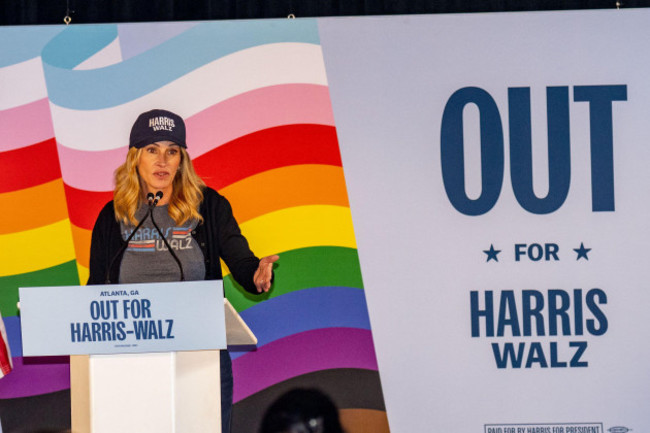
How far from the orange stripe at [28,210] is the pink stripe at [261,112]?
761 millimetres

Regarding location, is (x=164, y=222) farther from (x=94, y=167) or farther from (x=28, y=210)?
(x=28, y=210)

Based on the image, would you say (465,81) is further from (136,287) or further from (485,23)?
(136,287)

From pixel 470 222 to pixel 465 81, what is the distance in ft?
2.36

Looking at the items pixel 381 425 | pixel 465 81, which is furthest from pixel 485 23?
pixel 381 425

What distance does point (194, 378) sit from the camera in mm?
2434

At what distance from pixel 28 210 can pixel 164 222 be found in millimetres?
743

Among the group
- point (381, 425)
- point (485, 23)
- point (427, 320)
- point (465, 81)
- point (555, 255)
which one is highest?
point (485, 23)

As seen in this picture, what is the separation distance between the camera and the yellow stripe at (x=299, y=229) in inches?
150

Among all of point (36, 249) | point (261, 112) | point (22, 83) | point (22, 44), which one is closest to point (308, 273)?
point (261, 112)

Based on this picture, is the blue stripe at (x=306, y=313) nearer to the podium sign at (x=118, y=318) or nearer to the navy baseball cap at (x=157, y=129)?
the navy baseball cap at (x=157, y=129)

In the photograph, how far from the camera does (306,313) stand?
380 cm

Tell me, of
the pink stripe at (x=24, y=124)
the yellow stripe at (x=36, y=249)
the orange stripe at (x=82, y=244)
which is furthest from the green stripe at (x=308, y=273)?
the pink stripe at (x=24, y=124)

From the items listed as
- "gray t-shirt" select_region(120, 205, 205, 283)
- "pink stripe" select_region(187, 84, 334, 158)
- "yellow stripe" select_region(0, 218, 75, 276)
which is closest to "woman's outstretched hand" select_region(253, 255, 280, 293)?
"gray t-shirt" select_region(120, 205, 205, 283)

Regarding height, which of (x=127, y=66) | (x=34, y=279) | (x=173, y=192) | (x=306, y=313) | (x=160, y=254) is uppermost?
(x=127, y=66)
